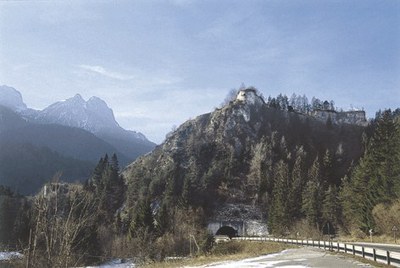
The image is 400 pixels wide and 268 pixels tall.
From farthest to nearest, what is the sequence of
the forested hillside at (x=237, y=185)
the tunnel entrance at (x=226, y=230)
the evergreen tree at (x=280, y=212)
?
the tunnel entrance at (x=226, y=230), the evergreen tree at (x=280, y=212), the forested hillside at (x=237, y=185)

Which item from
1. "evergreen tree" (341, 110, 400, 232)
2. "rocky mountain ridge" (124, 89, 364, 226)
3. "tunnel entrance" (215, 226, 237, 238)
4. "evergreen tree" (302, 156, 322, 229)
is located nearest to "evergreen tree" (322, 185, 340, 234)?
"evergreen tree" (302, 156, 322, 229)

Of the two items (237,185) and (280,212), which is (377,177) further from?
(237,185)

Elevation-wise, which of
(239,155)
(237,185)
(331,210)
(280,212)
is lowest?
(280,212)

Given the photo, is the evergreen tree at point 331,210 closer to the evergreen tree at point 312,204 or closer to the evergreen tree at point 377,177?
the evergreen tree at point 312,204

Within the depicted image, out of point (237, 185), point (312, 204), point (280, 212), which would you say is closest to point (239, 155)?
point (237, 185)

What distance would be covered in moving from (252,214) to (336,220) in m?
41.2

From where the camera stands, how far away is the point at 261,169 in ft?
476

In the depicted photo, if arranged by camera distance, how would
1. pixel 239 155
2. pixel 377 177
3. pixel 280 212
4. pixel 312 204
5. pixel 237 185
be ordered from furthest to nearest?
pixel 239 155
pixel 237 185
pixel 280 212
pixel 312 204
pixel 377 177

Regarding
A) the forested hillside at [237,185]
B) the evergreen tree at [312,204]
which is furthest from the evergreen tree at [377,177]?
the evergreen tree at [312,204]

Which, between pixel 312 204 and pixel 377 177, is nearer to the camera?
pixel 377 177

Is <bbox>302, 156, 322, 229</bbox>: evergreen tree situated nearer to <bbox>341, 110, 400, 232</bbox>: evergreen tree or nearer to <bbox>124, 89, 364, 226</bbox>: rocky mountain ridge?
<bbox>124, 89, 364, 226</bbox>: rocky mountain ridge

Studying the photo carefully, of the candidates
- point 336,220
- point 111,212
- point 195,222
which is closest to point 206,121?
point 111,212

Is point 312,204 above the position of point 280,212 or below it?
above

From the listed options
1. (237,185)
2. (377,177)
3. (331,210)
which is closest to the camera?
(377,177)
